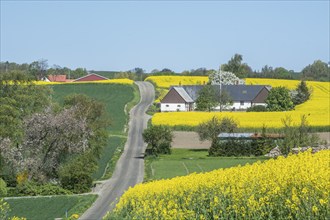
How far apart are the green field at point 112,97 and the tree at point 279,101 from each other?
75.6 ft

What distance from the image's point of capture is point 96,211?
40281 millimetres

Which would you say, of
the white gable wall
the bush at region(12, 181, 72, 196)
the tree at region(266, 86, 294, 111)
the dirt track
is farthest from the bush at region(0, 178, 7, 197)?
the tree at region(266, 86, 294, 111)

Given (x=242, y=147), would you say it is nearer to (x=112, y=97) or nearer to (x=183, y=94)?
(x=183, y=94)

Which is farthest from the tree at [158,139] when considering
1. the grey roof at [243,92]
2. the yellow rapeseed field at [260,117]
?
the grey roof at [243,92]

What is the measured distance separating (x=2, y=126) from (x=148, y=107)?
184 ft

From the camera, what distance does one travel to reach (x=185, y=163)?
202 feet

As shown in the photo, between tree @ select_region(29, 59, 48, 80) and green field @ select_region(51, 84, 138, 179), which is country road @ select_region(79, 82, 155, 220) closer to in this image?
green field @ select_region(51, 84, 138, 179)

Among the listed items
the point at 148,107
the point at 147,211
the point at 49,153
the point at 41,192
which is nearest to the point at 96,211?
the point at 41,192

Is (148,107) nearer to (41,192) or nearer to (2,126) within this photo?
(2,126)

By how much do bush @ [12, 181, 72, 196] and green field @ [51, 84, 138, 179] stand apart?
18802 millimetres

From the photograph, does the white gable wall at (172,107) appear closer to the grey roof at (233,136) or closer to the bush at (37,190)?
the grey roof at (233,136)

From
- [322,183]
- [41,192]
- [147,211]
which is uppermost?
[322,183]

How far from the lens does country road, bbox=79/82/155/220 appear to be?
4119cm

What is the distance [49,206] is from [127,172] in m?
16.3
